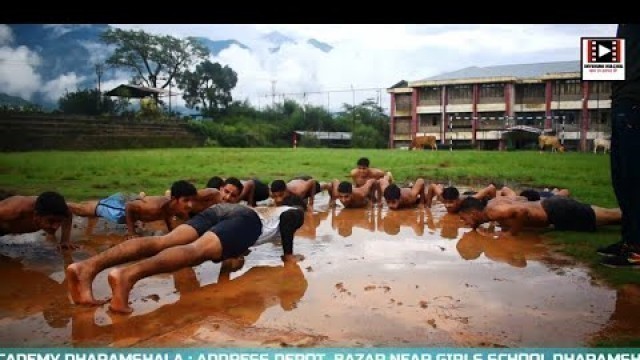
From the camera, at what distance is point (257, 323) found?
2615mm

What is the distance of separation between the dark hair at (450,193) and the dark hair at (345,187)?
740 mm

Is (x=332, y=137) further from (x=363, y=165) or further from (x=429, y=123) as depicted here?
(x=429, y=123)

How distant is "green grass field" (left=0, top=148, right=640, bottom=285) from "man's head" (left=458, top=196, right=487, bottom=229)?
20cm

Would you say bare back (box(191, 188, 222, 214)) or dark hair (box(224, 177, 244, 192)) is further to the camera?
dark hair (box(224, 177, 244, 192))

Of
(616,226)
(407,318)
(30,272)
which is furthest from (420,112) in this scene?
(30,272)

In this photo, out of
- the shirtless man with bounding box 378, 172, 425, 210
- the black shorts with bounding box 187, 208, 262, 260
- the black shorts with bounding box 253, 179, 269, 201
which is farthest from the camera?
the shirtless man with bounding box 378, 172, 425, 210

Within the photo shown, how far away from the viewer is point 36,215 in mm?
3439

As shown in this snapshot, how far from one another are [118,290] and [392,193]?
2.48 metres

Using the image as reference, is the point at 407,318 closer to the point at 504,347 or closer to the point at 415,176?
the point at 504,347

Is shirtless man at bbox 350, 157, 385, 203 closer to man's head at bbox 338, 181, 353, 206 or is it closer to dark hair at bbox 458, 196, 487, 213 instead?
man's head at bbox 338, 181, 353, 206

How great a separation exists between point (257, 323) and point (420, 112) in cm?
200

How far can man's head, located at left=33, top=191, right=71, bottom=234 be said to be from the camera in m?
3.42

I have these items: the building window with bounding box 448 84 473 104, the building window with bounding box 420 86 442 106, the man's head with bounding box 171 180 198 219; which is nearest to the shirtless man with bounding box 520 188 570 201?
the building window with bounding box 448 84 473 104

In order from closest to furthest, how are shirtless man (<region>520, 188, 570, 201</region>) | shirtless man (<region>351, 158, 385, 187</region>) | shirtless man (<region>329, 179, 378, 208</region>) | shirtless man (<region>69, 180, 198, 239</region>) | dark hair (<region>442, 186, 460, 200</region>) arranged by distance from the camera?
1. shirtless man (<region>69, 180, 198, 239</region>)
2. shirtless man (<region>520, 188, 570, 201</region>)
3. shirtless man (<region>351, 158, 385, 187</region>)
4. dark hair (<region>442, 186, 460, 200</region>)
5. shirtless man (<region>329, 179, 378, 208</region>)
